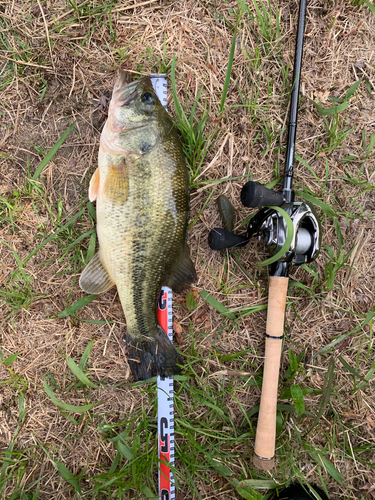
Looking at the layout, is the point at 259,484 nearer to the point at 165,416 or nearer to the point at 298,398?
the point at 298,398

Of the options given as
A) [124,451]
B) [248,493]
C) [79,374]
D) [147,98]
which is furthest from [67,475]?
[147,98]

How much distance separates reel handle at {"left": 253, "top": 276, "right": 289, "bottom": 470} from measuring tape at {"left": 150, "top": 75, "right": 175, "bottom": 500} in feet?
2.30

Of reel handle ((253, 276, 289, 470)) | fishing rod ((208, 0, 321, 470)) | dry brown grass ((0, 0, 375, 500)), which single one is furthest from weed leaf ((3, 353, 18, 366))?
reel handle ((253, 276, 289, 470))

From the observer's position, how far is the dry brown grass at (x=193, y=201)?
2621 millimetres

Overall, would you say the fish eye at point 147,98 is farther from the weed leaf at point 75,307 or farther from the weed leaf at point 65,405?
the weed leaf at point 65,405

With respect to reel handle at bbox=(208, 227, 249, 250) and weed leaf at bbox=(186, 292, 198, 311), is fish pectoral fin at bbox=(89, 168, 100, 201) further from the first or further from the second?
weed leaf at bbox=(186, 292, 198, 311)

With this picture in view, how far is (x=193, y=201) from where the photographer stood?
8.97 feet

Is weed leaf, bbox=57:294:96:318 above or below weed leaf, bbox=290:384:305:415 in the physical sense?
above

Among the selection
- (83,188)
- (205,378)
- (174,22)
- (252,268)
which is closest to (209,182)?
(252,268)

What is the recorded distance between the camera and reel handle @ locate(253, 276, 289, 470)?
7.98 ft

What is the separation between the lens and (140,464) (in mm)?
2514

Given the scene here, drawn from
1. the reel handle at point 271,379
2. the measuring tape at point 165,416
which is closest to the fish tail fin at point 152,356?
the measuring tape at point 165,416

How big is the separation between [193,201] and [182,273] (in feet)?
2.12

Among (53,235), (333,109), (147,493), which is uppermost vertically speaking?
(333,109)
